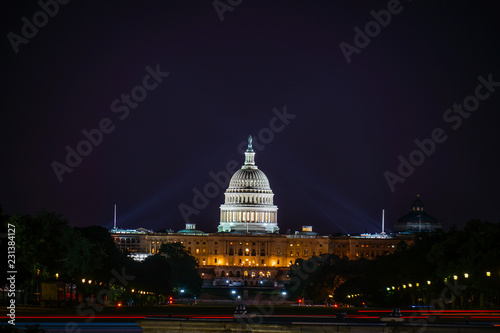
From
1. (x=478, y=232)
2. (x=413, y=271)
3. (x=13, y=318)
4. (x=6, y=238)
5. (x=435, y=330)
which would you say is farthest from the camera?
(x=413, y=271)

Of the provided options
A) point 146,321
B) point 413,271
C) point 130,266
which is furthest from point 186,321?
point 130,266

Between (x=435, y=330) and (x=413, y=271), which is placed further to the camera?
(x=413, y=271)

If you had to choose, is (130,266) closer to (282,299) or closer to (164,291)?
(164,291)

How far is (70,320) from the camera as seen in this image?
53.6 meters

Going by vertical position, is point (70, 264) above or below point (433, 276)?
above

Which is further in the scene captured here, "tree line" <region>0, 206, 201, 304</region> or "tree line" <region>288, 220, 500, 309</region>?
"tree line" <region>0, 206, 201, 304</region>

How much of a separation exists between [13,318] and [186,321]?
Result: 563 inches

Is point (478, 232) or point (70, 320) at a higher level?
point (478, 232)

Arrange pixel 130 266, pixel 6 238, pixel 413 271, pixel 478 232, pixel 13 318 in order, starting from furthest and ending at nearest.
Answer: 1. pixel 130 266
2. pixel 413 271
3. pixel 478 232
4. pixel 6 238
5. pixel 13 318

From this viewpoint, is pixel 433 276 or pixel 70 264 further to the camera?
pixel 433 276

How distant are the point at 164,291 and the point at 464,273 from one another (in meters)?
59.2

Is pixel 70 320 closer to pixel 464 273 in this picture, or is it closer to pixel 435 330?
pixel 435 330

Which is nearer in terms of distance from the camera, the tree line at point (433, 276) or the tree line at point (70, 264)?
the tree line at point (433, 276)

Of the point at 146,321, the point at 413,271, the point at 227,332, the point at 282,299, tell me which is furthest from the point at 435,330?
the point at 282,299
